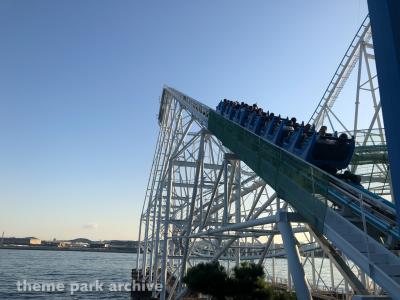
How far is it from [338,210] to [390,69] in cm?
522

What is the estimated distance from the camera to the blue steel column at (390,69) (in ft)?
18.6

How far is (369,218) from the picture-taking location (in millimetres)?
9023

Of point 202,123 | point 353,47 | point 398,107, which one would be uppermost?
point 353,47

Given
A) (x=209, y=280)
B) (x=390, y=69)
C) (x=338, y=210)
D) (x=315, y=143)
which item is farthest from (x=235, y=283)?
(x=390, y=69)

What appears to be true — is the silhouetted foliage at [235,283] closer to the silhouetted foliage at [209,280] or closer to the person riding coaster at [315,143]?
the silhouetted foliage at [209,280]

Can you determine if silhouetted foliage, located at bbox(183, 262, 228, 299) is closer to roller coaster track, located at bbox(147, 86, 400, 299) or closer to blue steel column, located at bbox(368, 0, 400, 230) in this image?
roller coaster track, located at bbox(147, 86, 400, 299)

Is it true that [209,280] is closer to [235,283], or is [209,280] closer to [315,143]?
[235,283]

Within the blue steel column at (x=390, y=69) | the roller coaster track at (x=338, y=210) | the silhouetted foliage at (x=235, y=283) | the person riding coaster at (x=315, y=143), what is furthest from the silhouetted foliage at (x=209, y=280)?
the blue steel column at (x=390, y=69)

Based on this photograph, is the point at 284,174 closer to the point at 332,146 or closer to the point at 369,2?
the point at 332,146

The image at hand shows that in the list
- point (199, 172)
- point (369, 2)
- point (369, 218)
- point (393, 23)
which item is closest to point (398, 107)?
point (393, 23)

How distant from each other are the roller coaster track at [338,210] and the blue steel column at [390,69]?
2.28 metres

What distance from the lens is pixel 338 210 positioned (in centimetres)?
1018

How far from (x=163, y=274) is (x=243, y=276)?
1279 cm

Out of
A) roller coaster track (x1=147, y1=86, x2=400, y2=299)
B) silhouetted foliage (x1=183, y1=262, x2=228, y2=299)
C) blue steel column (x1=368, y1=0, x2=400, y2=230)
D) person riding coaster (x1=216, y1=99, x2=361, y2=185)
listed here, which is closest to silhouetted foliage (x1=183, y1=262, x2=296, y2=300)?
silhouetted foliage (x1=183, y1=262, x2=228, y2=299)
